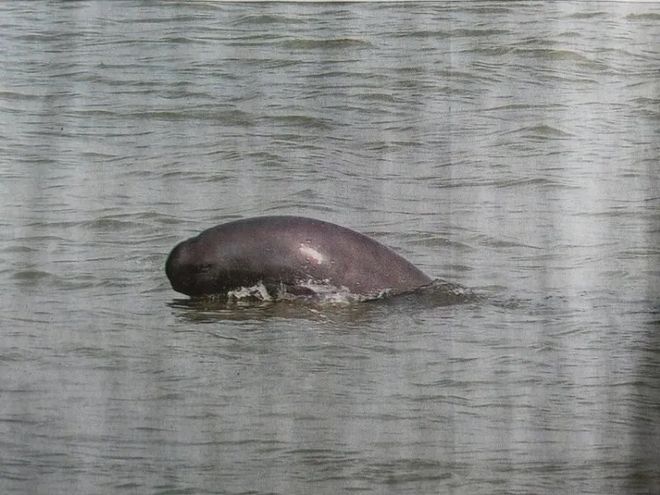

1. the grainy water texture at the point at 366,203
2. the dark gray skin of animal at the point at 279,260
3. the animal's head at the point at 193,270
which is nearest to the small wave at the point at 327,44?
the grainy water texture at the point at 366,203

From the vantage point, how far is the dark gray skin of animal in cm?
392

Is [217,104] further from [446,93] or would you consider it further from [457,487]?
[457,487]

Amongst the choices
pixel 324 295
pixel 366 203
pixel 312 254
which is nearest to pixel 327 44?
pixel 366 203

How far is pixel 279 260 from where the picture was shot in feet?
12.8

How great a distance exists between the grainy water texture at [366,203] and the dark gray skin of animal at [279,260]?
0.19ft

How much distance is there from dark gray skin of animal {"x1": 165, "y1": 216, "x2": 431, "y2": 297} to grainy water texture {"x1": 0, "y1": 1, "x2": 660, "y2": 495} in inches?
2.3

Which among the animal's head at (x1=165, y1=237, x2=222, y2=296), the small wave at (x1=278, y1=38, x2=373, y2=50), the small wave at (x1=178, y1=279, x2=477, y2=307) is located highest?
the small wave at (x1=278, y1=38, x2=373, y2=50)

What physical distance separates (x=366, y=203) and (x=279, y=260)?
305mm

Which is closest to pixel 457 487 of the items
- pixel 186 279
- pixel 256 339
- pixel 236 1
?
pixel 256 339

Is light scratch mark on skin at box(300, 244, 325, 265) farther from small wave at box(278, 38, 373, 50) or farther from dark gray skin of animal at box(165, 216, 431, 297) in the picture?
small wave at box(278, 38, 373, 50)

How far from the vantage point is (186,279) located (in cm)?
394

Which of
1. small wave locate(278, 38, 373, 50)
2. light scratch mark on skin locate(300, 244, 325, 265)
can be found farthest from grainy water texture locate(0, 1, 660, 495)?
light scratch mark on skin locate(300, 244, 325, 265)

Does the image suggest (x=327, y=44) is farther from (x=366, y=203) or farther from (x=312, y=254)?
(x=312, y=254)

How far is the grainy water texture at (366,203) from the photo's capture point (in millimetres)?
3758
